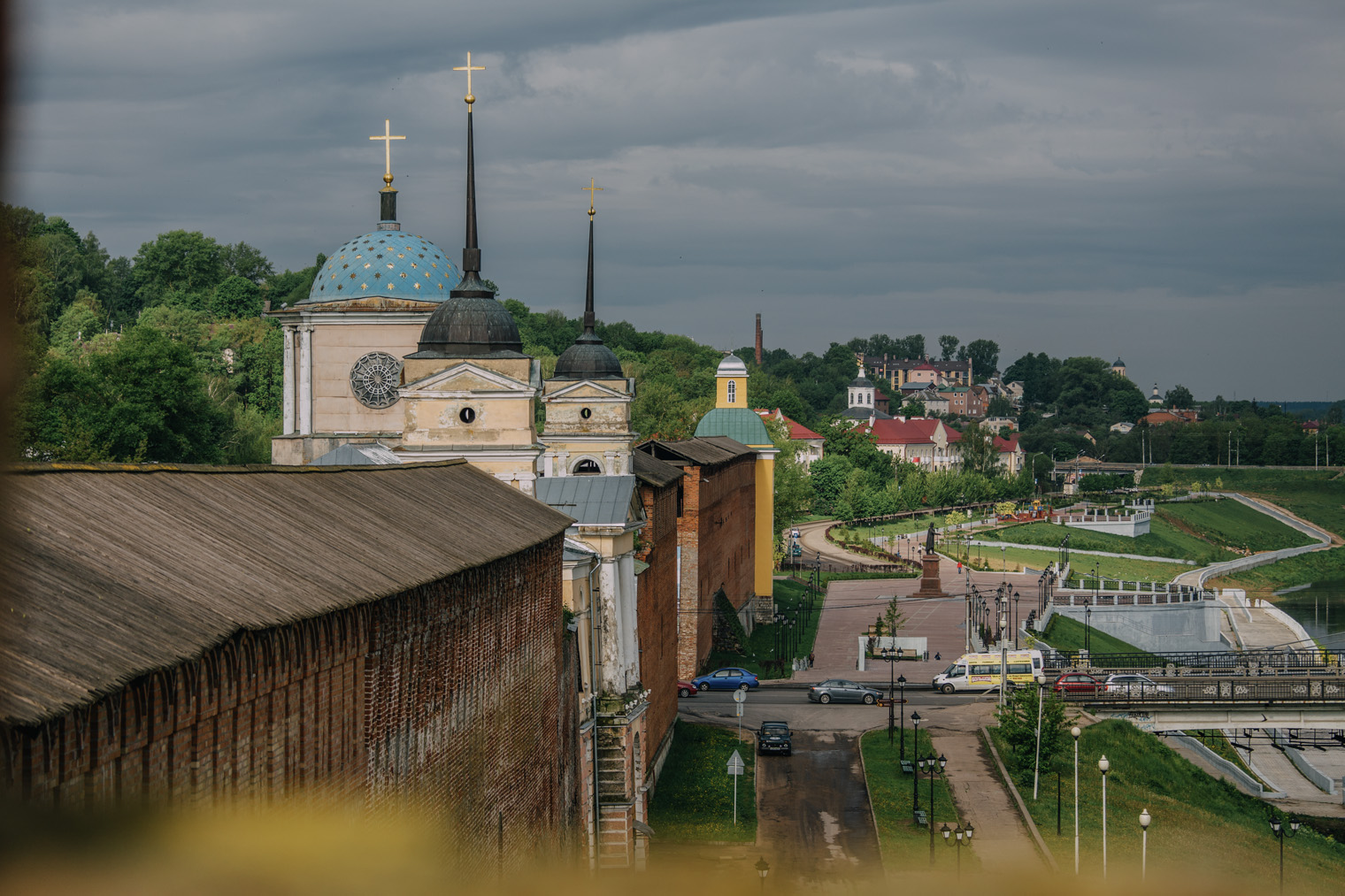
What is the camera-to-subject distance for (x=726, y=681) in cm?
4909

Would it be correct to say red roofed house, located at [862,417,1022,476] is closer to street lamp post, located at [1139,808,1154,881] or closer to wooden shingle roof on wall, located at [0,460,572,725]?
street lamp post, located at [1139,808,1154,881]

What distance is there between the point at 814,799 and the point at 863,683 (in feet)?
49.6

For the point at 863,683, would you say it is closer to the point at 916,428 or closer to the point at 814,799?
the point at 814,799

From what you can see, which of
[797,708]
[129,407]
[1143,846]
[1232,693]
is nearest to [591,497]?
[1143,846]

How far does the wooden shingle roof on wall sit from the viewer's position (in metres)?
6.36

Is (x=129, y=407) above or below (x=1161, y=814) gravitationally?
above

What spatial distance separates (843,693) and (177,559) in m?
37.7

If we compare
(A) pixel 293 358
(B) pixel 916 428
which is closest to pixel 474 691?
(A) pixel 293 358

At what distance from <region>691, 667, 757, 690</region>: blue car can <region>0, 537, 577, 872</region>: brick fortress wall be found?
2570cm

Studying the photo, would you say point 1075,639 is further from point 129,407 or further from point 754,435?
point 129,407

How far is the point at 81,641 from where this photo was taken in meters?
6.97

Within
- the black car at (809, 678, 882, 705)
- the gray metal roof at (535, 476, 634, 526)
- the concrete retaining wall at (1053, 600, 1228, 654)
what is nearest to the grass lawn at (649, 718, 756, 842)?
the black car at (809, 678, 882, 705)

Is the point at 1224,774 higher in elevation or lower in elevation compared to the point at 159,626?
lower

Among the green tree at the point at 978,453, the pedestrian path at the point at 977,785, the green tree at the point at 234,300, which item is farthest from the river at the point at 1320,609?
the green tree at the point at 234,300
